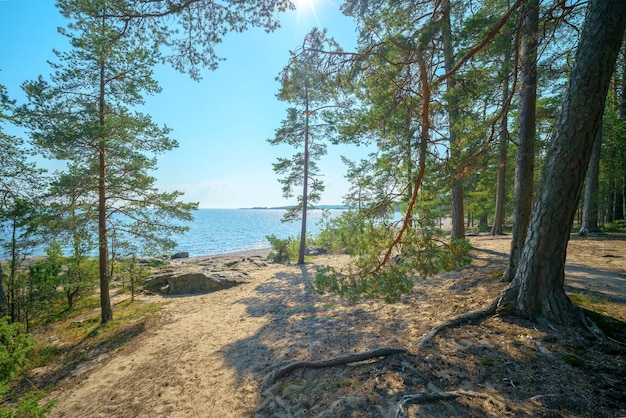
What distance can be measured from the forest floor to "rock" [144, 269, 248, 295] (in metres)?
3.85

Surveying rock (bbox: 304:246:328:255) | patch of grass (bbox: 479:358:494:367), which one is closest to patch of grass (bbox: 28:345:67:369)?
patch of grass (bbox: 479:358:494:367)

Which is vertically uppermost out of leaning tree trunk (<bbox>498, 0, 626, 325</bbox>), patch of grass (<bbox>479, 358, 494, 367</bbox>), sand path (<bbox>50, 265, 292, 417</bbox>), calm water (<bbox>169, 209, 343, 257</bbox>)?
leaning tree trunk (<bbox>498, 0, 626, 325</bbox>)

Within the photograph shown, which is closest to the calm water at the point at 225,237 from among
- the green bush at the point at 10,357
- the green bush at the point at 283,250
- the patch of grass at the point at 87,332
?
the green bush at the point at 283,250

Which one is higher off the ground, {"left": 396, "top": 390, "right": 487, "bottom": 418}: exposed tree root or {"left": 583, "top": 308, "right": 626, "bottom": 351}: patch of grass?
{"left": 583, "top": 308, "right": 626, "bottom": 351}: patch of grass

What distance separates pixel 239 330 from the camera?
688 cm

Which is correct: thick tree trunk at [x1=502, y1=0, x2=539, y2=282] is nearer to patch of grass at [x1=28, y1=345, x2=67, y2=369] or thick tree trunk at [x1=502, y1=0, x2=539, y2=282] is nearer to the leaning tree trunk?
the leaning tree trunk

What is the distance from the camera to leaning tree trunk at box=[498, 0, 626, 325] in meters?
3.20

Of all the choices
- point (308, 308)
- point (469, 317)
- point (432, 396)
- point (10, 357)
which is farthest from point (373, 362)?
point (10, 357)

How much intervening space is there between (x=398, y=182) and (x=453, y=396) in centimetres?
311

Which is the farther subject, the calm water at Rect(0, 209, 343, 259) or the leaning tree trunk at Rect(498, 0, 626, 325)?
the calm water at Rect(0, 209, 343, 259)

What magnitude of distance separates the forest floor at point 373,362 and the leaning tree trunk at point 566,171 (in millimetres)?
428

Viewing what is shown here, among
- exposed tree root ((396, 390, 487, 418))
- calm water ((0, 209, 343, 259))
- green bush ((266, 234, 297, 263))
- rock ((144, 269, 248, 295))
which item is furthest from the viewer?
calm water ((0, 209, 343, 259))

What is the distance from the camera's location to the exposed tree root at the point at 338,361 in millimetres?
3844

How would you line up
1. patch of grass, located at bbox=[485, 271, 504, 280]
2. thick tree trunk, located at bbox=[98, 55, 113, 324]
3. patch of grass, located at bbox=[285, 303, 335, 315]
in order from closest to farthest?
patch of grass, located at bbox=[485, 271, 504, 280], patch of grass, located at bbox=[285, 303, 335, 315], thick tree trunk, located at bbox=[98, 55, 113, 324]
